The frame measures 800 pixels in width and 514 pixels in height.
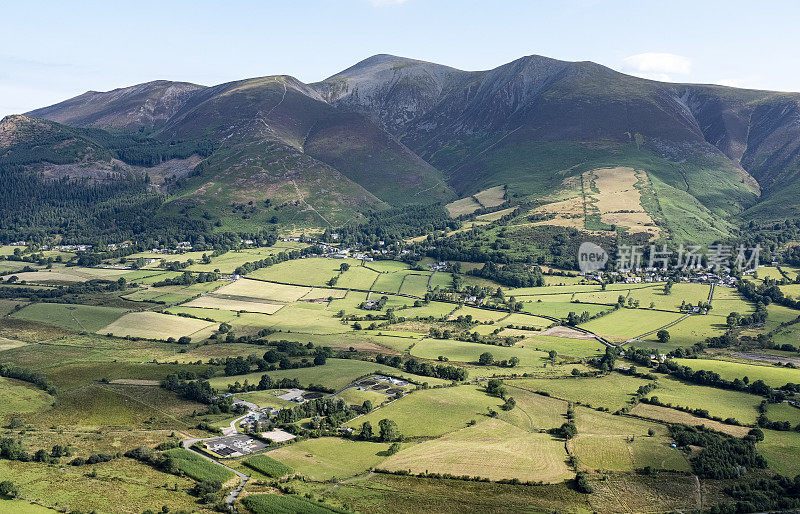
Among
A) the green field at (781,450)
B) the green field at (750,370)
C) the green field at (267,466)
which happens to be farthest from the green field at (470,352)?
the green field at (267,466)

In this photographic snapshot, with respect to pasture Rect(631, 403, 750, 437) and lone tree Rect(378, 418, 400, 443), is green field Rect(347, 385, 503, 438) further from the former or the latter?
pasture Rect(631, 403, 750, 437)

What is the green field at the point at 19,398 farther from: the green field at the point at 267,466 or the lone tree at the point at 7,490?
the green field at the point at 267,466

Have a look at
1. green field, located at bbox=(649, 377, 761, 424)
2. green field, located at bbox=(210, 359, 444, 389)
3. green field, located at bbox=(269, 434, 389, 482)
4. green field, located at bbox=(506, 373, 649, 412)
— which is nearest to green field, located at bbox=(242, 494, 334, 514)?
green field, located at bbox=(269, 434, 389, 482)

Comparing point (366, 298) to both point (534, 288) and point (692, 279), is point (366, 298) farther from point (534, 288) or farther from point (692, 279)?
point (692, 279)

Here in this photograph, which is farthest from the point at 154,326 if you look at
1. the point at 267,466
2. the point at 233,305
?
the point at 267,466

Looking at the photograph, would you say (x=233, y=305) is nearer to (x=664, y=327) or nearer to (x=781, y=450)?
(x=664, y=327)

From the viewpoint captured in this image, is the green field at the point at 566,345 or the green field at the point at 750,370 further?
the green field at the point at 566,345

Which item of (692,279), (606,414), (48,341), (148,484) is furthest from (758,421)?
Result: (48,341)
